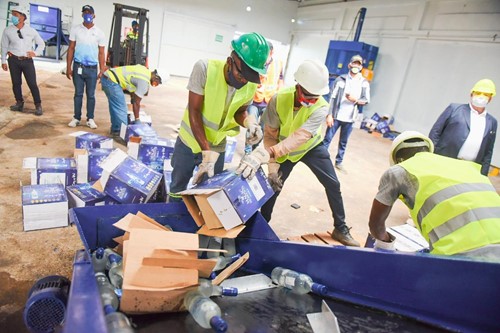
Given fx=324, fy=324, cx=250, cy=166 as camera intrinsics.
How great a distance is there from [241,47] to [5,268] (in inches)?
72.6

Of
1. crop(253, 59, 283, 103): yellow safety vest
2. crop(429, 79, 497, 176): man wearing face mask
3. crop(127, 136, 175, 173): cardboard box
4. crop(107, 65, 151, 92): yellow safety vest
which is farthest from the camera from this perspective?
crop(253, 59, 283, 103): yellow safety vest

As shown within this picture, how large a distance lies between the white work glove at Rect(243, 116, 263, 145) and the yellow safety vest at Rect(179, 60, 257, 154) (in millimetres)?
Result: 109

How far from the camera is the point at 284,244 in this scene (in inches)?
58.4

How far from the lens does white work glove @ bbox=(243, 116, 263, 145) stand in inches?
79.3

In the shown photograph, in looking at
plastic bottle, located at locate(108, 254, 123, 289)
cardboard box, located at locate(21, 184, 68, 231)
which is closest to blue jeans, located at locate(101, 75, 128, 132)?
cardboard box, located at locate(21, 184, 68, 231)

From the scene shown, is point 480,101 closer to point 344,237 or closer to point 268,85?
point 344,237

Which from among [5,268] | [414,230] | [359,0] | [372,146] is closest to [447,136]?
[414,230]

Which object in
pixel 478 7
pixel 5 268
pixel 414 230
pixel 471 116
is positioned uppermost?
pixel 478 7

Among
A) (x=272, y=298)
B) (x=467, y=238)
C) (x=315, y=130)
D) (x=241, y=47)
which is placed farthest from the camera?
(x=315, y=130)

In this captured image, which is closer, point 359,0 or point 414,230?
point 414,230

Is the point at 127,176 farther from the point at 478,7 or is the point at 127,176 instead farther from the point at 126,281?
the point at 478,7

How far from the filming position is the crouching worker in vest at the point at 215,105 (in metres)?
1.77

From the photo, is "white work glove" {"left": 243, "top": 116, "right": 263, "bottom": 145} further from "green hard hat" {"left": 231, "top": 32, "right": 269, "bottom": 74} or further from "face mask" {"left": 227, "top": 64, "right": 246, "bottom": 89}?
"green hard hat" {"left": 231, "top": 32, "right": 269, "bottom": 74}

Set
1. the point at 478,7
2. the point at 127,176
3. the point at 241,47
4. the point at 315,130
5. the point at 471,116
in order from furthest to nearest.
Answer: the point at 478,7 → the point at 471,116 → the point at 127,176 → the point at 315,130 → the point at 241,47
